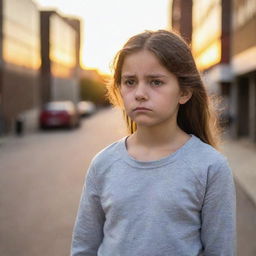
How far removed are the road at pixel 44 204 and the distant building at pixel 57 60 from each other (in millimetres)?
38271

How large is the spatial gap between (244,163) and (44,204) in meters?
7.17

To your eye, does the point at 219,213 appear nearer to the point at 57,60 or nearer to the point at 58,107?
the point at 58,107

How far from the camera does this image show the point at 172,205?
1.88m

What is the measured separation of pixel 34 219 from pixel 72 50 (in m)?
65.3

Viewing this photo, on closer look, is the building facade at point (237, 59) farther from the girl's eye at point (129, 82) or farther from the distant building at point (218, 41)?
the girl's eye at point (129, 82)

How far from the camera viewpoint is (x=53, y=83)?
54.8 meters

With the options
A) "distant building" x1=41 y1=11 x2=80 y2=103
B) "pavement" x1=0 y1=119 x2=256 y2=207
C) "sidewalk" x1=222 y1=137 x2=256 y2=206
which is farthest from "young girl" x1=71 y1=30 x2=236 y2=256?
"distant building" x1=41 y1=11 x2=80 y2=103

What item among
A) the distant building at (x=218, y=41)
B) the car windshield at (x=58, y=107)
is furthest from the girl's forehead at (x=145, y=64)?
the car windshield at (x=58, y=107)

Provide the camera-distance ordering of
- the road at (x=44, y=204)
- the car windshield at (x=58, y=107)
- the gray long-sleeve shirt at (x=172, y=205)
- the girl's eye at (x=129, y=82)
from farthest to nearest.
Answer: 1. the car windshield at (x=58, y=107)
2. the road at (x=44, y=204)
3. the girl's eye at (x=129, y=82)
4. the gray long-sleeve shirt at (x=172, y=205)

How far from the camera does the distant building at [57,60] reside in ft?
176

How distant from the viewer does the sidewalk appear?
10.1 meters

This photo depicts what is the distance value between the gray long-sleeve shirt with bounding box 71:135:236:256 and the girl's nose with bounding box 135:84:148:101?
0.23 metres

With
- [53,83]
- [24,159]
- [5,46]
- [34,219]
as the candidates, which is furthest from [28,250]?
[53,83]

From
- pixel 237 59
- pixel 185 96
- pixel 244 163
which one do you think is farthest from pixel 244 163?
pixel 185 96
